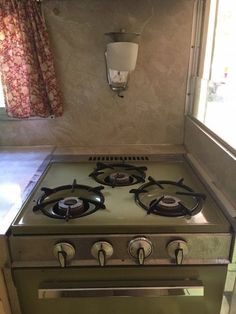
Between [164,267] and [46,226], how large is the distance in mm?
380

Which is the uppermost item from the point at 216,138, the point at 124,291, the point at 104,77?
the point at 104,77

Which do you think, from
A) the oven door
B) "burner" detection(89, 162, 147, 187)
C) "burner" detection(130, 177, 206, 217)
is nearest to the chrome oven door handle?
the oven door

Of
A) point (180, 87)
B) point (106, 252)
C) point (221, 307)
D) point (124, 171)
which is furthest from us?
point (180, 87)

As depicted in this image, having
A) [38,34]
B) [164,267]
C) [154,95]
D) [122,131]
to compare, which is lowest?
[164,267]

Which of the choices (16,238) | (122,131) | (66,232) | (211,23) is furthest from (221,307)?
(211,23)

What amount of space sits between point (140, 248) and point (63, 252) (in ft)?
0.73

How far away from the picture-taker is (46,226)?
822 millimetres

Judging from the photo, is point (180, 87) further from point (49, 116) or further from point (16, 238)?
point (16, 238)

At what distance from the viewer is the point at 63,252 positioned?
81cm

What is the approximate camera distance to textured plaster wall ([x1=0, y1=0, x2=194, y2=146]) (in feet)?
4.21

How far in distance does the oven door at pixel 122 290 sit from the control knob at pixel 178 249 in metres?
0.07

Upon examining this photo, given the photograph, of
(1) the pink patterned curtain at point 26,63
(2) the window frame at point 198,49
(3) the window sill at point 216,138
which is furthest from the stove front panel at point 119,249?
(1) the pink patterned curtain at point 26,63

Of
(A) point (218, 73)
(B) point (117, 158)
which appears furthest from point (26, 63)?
(A) point (218, 73)

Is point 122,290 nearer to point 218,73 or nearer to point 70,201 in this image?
point 70,201
